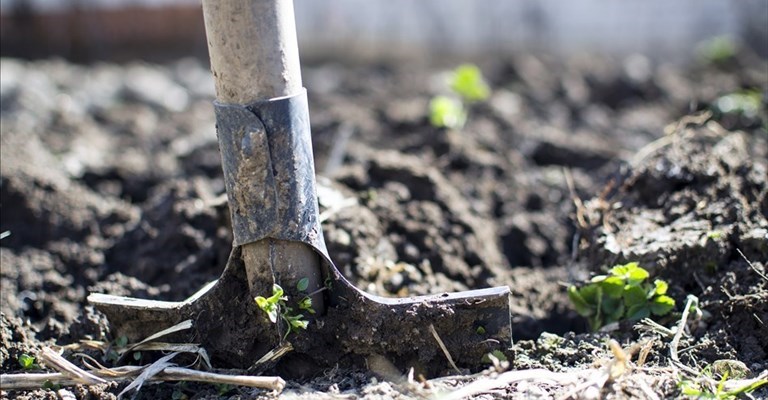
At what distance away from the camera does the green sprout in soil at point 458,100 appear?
4.38 meters

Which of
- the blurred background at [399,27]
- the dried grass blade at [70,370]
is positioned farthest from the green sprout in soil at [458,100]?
the blurred background at [399,27]

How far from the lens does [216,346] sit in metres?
2.14

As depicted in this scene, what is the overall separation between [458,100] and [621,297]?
327cm

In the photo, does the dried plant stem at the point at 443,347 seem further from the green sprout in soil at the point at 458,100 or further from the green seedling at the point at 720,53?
the green seedling at the point at 720,53

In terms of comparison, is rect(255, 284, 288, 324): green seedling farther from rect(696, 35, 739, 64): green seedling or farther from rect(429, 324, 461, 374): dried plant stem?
rect(696, 35, 739, 64): green seedling

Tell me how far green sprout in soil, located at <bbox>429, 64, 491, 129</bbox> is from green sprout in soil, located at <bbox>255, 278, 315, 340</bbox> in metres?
2.42

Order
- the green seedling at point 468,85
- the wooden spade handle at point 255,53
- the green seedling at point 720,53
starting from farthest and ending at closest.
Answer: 1. the green seedling at point 720,53
2. the green seedling at point 468,85
3. the wooden spade handle at point 255,53

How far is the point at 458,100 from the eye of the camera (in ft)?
17.9

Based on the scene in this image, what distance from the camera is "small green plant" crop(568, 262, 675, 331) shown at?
2277mm

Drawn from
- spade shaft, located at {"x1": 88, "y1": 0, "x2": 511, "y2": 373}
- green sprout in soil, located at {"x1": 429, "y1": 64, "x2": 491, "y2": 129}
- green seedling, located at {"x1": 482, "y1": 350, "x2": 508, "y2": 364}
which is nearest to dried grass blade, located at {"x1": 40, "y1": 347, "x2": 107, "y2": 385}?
spade shaft, located at {"x1": 88, "y1": 0, "x2": 511, "y2": 373}

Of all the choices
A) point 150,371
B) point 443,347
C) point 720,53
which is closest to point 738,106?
point 720,53

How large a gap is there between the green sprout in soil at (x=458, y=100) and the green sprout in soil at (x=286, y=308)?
2424mm

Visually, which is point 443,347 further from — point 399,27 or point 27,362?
point 399,27

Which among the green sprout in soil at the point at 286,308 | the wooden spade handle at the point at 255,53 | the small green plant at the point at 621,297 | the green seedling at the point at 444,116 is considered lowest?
the small green plant at the point at 621,297
